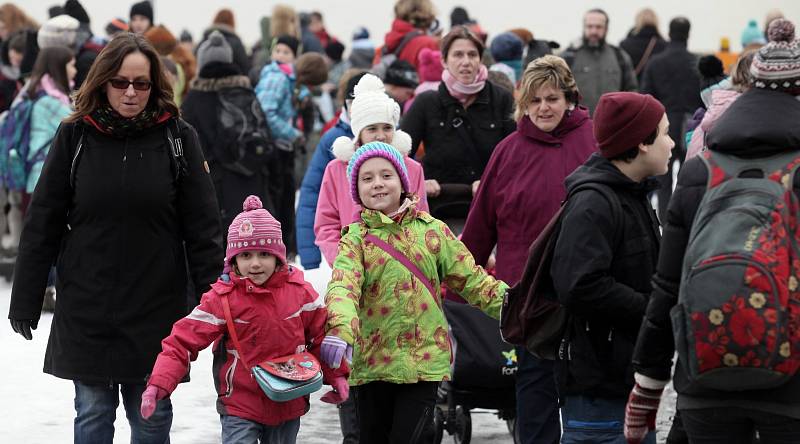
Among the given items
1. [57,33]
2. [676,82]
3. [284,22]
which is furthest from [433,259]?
[284,22]

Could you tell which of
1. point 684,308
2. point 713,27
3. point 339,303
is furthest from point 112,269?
point 713,27

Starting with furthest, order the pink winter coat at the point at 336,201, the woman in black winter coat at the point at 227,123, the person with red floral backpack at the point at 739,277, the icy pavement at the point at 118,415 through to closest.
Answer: the woman in black winter coat at the point at 227,123 → the icy pavement at the point at 118,415 → the pink winter coat at the point at 336,201 → the person with red floral backpack at the point at 739,277

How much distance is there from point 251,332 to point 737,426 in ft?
6.24

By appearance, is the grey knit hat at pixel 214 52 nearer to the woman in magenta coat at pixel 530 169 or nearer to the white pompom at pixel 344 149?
the white pompom at pixel 344 149

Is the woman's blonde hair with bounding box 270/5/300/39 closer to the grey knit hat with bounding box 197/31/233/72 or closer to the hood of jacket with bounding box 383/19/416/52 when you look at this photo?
the hood of jacket with bounding box 383/19/416/52

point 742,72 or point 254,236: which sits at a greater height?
point 742,72

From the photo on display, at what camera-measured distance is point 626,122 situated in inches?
201

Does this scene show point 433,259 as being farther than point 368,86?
No

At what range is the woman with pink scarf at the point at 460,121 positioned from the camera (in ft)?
27.0

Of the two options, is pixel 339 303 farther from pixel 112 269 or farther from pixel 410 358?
→ pixel 112 269

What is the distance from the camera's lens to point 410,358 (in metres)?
5.79

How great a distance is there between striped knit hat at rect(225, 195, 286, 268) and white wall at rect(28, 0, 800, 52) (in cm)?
2355

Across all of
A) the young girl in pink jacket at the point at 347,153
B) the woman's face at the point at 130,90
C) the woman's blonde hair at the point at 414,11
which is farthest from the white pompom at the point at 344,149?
the woman's blonde hair at the point at 414,11

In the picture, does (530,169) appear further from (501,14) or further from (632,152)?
(501,14)
